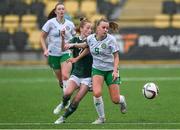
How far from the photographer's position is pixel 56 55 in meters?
16.1

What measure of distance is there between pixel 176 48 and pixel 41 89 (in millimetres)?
9101

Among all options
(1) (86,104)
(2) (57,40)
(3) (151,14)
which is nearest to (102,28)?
(2) (57,40)

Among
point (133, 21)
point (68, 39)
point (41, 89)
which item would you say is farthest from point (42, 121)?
point (133, 21)

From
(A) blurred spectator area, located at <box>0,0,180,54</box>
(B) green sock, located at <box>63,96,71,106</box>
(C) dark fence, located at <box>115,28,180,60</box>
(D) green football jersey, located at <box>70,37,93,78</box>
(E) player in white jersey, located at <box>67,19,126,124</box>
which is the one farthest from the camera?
(A) blurred spectator area, located at <box>0,0,180,54</box>

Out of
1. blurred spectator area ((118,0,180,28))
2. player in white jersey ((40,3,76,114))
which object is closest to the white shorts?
player in white jersey ((40,3,76,114))

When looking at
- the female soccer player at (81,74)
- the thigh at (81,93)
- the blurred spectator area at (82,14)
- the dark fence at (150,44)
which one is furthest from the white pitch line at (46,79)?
the thigh at (81,93)

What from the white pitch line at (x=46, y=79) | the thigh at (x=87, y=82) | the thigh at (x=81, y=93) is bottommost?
the white pitch line at (x=46, y=79)

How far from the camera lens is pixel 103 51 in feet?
43.1

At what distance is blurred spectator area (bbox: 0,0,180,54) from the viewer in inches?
1220

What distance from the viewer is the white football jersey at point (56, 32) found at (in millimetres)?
15493

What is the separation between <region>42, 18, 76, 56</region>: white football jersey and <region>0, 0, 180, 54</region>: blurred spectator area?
1416cm

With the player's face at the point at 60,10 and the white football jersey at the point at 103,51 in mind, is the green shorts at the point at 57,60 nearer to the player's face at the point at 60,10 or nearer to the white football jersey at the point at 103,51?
the player's face at the point at 60,10

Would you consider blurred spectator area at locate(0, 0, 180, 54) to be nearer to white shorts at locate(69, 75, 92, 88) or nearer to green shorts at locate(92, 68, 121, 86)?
white shorts at locate(69, 75, 92, 88)

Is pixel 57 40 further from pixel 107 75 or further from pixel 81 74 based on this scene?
pixel 107 75
